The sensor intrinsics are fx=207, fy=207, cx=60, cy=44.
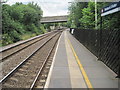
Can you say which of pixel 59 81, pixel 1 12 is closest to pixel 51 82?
pixel 59 81

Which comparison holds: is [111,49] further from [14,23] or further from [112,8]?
[14,23]

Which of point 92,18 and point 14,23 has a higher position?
point 92,18

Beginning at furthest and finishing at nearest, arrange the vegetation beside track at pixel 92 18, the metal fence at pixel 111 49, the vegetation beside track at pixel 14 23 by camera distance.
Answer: the vegetation beside track at pixel 14 23 → the vegetation beside track at pixel 92 18 → the metal fence at pixel 111 49

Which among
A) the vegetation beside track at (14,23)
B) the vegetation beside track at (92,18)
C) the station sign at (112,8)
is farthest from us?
the vegetation beside track at (14,23)

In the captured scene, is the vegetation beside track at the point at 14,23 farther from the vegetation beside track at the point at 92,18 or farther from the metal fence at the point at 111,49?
the metal fence at the point at 111,49

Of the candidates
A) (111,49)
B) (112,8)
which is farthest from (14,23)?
(112,8)

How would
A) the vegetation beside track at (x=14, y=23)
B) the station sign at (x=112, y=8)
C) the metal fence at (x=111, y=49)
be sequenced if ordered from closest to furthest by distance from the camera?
1. the station sign at (x=112, y=8)
2. the metal fence at (x=111, y=49)
3. the vegetation beside track at (x=14, y=23)

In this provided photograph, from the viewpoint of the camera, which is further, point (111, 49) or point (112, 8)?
point (111, 49)

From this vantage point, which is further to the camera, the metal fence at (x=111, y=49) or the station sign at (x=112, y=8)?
the metal fence at (x=111, y=49)

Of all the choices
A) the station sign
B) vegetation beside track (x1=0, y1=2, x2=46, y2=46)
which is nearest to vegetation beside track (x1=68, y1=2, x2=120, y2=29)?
the station sign

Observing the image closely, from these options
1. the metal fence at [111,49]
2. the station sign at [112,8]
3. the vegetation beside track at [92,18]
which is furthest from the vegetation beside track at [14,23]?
the station sign at [112,8]

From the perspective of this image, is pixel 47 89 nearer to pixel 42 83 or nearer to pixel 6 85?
pixel 42 83

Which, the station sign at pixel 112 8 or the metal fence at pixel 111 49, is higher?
the station sign at pixel 112 8

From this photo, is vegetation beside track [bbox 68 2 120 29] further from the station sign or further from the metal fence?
the station sign
